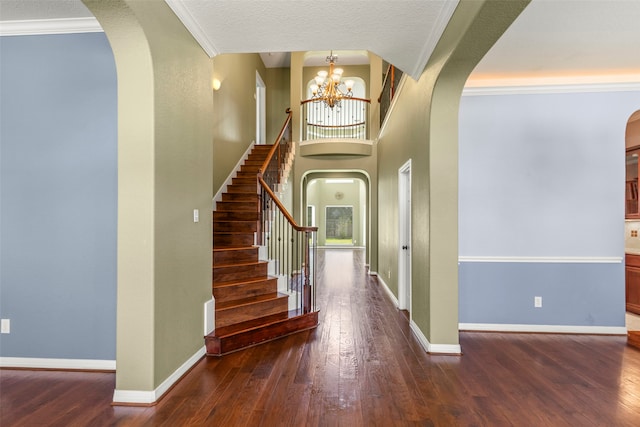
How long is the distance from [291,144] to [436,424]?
659cm

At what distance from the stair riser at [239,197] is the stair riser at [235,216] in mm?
433

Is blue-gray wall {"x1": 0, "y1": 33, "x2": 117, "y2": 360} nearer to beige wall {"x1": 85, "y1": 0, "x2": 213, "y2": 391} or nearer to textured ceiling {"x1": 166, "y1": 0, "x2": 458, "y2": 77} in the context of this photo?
beige wall {"x1": 85, "y1": 0, "x2": 213, "y2": 391}

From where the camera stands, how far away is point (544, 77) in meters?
3.82

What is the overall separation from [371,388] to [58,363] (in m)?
2.74

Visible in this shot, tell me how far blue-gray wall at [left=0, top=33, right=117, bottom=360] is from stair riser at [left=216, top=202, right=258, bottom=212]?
254 centimetres

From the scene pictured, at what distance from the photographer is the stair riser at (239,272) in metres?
3.80

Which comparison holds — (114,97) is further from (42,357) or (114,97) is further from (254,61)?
(254,61)

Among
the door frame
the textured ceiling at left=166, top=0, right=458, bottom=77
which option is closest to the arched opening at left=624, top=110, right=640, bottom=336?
the textured ceiling at left=166, top=0, right=458, bottom=77

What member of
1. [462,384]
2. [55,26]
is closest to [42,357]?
[55,26]

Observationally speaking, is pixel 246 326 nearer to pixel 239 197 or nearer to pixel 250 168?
pixel 239 197

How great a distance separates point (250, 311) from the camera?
142 inches

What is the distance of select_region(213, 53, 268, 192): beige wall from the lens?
5438 mm

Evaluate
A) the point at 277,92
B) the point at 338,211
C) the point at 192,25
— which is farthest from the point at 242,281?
the point at 338,211

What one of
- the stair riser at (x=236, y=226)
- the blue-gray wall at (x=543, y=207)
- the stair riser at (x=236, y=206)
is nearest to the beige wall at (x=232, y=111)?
the stair riser at (x=236, y=206)
